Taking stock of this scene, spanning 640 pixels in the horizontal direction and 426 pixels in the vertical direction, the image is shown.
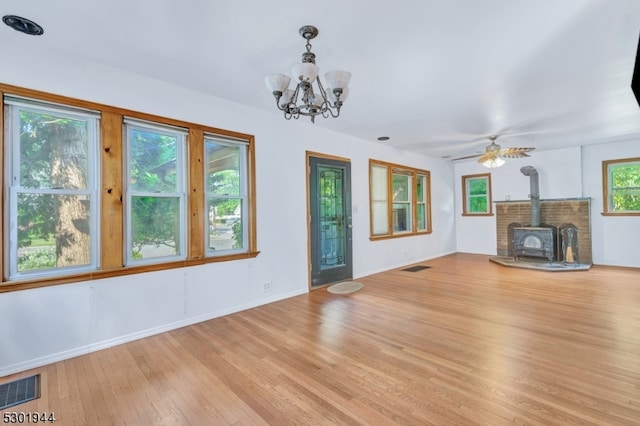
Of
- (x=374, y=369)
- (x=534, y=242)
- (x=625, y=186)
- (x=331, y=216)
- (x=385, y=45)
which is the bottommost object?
(x=374, y=369)

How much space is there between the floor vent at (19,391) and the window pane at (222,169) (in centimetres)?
219

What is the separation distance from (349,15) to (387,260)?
15.7 feet

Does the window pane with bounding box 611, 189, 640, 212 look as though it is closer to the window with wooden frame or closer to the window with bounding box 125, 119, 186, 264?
A: the window with wooden frame

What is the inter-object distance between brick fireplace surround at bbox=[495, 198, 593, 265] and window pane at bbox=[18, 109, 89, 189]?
314 inches

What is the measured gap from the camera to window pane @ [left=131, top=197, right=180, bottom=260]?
302cm

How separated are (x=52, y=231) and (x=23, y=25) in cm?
159

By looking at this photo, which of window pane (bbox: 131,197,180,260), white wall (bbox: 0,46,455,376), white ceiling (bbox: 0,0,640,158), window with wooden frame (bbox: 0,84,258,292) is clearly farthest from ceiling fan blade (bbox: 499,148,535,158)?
window pane (bbox: 131,197,180,260)

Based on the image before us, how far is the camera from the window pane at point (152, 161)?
301 centimetres

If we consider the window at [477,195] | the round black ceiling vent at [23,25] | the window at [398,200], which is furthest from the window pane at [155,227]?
the window at [477,195]

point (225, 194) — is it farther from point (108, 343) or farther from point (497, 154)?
point (497, 154)

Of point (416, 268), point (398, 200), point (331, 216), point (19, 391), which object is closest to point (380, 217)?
point (398, 200)

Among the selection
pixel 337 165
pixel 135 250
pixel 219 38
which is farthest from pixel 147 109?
pixel 337 165

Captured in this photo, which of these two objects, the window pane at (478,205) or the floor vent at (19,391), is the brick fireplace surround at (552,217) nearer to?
the window pane at (478,205)

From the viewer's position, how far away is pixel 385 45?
2.48m
